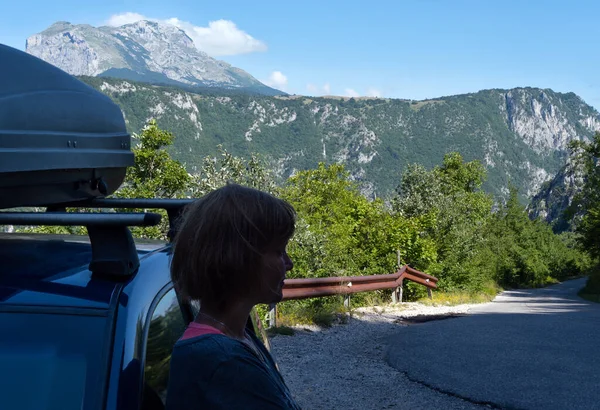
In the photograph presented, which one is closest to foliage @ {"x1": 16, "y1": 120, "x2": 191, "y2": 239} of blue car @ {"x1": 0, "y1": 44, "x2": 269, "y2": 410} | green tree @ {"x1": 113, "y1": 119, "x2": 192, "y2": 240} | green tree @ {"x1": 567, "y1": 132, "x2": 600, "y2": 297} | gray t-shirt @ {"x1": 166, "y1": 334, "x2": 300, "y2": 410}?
green tree @ {"x1": 113, "y1": 119, "x2": 192, "y2": 240}

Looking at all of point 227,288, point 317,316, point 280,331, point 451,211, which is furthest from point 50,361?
point 451,211

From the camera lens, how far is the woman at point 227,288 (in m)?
1.47

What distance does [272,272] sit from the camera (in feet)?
5.46

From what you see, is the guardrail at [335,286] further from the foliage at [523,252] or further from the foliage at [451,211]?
the foliage at [523,252]

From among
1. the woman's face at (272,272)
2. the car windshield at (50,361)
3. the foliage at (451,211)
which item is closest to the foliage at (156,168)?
the foliage at (451,211)

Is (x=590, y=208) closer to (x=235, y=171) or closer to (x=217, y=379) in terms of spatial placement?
→ (x=235, y=171)

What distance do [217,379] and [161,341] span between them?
2.02 feet

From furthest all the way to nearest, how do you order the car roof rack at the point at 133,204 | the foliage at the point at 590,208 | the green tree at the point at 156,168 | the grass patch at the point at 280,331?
1. the foliage at the point at 590,208
2. the green tree at the point at 156,168
3. the grass patch at the point at 280,331
4. the car roof rack at the point at 133,204

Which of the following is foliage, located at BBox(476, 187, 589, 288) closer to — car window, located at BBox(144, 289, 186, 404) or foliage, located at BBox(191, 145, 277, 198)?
foliage, located at BBox(191, 145, 277, 198)

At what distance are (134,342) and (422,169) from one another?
232ft

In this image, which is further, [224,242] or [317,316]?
[317,316]

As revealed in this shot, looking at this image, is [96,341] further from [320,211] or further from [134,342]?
[320,211]

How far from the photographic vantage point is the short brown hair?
1.60 m

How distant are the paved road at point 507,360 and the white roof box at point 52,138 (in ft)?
17.3
